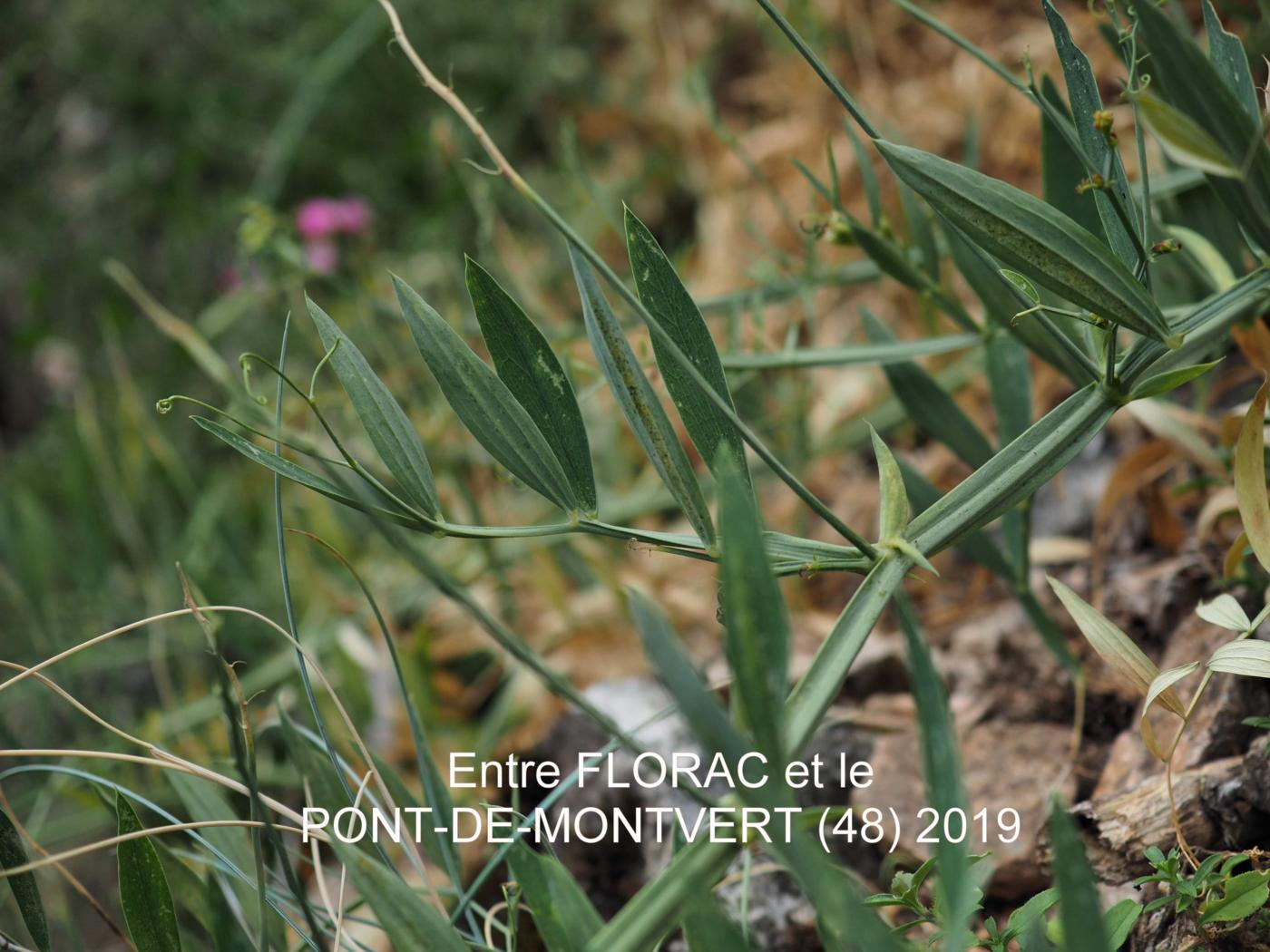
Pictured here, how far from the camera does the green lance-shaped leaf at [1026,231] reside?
33 cm

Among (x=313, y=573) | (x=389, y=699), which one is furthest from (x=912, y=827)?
(x=313, y=573)

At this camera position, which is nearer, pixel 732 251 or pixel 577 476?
pixel 577 476

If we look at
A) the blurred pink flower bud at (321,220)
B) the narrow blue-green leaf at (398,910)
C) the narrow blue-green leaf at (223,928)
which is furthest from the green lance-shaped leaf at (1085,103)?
the blurred pink flower bud at (321,220)

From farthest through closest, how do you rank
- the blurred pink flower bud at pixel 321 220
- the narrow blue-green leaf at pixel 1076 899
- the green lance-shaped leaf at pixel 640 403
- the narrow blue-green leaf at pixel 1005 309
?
the blurred pink flower bud at pixel 321 220
the narrow blue-green leaf at pixel 1005 309
the green lance-shaped leaf at pixel 640 403
the narrow blue-green leaf at pixel 1076 899

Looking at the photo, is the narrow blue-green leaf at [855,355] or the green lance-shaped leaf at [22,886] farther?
the narrow blue-green leaf at [855,355]

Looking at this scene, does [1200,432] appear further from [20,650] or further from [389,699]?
[20,650]

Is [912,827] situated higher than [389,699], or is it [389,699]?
[912,827]

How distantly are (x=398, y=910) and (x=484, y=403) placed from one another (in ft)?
0.52

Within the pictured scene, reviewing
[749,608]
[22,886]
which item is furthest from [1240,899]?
[22,886]

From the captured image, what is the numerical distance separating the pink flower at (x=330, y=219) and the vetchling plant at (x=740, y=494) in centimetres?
87

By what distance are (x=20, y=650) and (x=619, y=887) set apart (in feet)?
2.32

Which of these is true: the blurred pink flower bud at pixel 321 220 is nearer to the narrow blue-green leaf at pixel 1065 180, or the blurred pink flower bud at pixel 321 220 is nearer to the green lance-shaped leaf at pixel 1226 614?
the narrow blue-green leaf at pixel 1065 180

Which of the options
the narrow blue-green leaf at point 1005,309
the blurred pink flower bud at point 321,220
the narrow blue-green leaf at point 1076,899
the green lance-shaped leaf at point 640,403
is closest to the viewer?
the narrow blue-green leaf at point 1076,899

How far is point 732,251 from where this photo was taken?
3.84 ft
